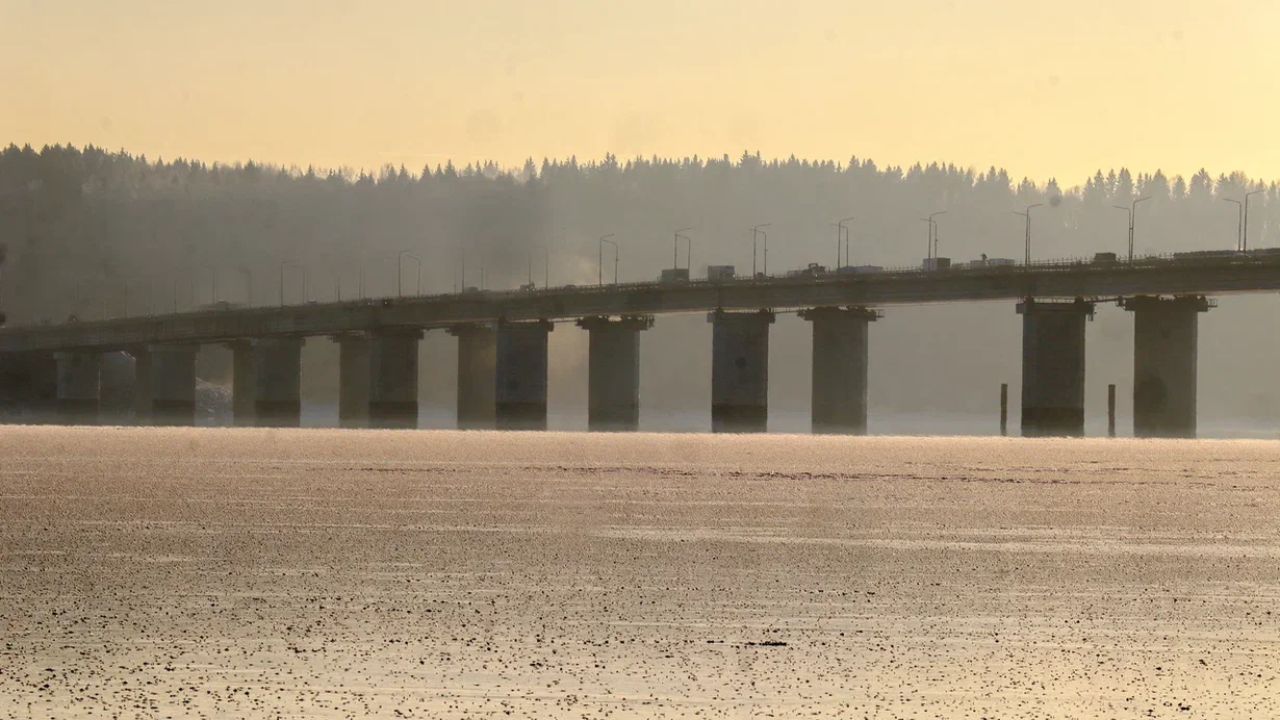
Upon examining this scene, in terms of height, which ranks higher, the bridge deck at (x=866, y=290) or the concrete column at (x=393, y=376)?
the bridge deck at (x=866, y=290)

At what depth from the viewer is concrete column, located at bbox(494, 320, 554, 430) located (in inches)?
6875

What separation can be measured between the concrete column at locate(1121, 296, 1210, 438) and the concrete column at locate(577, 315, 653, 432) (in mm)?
45842

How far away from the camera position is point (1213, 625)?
79.3 ft

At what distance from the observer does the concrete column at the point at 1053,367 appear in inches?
5394

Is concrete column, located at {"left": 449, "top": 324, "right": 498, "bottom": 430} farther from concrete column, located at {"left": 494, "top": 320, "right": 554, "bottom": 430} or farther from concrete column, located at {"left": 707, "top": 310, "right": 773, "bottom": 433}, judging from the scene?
A: concrete column, located at {"left": 707, "top": 310, "right": 773, "bottom": 433}

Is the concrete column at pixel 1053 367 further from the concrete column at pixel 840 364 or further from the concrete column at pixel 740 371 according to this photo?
the concrete column at pixel 740 371

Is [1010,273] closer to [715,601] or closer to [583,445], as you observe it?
[583,445]

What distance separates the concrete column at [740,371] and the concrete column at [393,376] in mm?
33400

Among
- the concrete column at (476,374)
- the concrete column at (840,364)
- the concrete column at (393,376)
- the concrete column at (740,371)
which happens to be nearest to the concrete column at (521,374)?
the concrete column at (476,374)

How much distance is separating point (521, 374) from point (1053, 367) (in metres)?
56.4

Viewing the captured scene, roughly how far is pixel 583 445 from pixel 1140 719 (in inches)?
2989

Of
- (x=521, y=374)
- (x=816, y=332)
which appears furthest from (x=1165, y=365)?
(x=521, y=374)

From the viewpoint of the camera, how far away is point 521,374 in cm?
18062

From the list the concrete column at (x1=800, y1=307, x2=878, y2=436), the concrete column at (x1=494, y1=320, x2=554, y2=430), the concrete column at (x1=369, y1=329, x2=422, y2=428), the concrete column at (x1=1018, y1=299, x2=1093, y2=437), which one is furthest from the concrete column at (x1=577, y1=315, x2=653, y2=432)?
the concrete column at (x1=1018, y1=299, x2=1093, y2=437)
